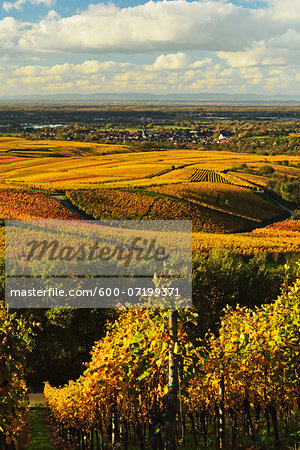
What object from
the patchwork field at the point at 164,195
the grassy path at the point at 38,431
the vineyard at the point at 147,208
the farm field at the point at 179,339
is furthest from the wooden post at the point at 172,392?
the vineyard at the point at 147,208

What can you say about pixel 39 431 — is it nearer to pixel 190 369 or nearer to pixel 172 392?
pixel 190 369

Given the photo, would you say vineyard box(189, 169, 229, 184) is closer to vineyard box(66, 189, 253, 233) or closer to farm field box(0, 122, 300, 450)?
farm field box(0, 122, 300, 450)

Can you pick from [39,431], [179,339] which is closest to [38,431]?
[39,431]

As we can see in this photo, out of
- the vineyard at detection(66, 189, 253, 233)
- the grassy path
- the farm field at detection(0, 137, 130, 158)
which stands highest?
the farm field at detection(0, 137, 130, 158)

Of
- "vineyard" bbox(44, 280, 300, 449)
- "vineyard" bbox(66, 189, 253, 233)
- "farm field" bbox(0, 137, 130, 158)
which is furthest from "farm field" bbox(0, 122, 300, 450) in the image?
"farm field" bbox(0, 137, 130, 158)

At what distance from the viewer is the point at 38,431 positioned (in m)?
18.1

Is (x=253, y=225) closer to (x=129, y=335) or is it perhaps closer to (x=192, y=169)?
(x=192, y=169)

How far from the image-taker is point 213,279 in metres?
29.2

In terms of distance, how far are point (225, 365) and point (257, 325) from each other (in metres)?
1.32

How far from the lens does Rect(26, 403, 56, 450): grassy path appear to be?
15328 mm

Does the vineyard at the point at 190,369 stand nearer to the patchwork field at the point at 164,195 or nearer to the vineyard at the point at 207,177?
the patchwork field at the point at 164,195

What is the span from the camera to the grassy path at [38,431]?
50.3 ft

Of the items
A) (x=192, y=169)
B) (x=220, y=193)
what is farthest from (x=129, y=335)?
(x=192, y=169)

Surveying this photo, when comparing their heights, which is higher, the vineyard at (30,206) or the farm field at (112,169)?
the farm field at (112,169)
